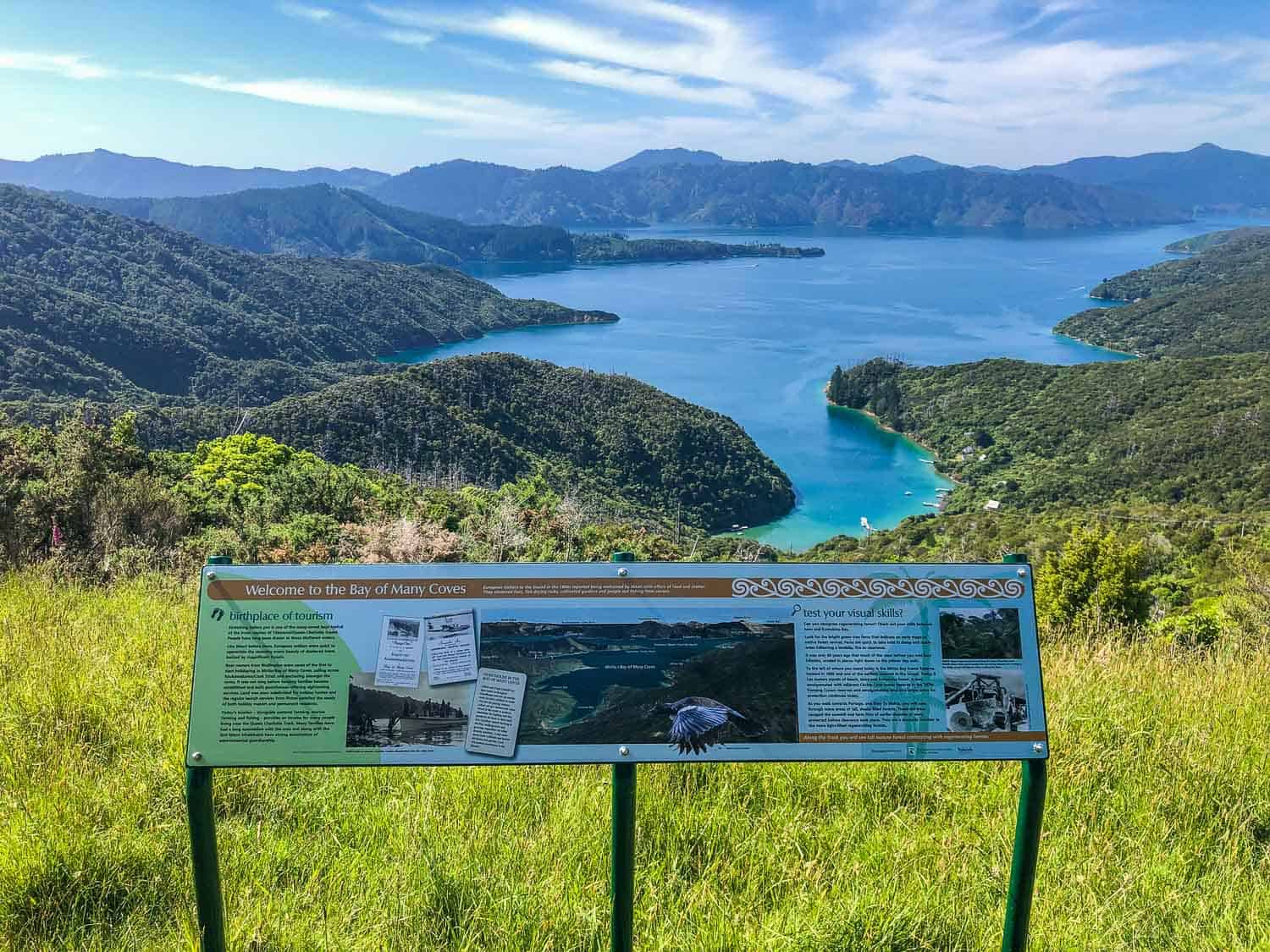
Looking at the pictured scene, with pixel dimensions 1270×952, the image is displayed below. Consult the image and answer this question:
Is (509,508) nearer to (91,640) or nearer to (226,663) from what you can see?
(91,640)

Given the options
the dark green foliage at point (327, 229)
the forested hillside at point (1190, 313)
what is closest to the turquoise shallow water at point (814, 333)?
the forested hillside at point (1190, 313)

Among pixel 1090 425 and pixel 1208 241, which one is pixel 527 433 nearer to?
pixel 1090 425

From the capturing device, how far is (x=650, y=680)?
161 centimetres

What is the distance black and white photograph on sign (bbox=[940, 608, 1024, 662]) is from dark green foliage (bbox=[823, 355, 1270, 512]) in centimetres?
4487

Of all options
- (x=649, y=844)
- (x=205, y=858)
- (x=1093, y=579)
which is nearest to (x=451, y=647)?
(x=205, y=858)

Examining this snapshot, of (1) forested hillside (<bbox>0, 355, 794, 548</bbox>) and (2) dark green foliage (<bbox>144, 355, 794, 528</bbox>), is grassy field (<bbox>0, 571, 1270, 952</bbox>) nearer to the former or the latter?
(1) forested hillside (<bbox>0, 355, 794, 548</bbox>)

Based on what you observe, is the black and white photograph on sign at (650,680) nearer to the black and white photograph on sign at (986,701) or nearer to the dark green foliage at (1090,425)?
the black and white photograph on sign at (986,701)

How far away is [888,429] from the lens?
2744 inches

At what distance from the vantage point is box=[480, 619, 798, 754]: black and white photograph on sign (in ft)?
5.22

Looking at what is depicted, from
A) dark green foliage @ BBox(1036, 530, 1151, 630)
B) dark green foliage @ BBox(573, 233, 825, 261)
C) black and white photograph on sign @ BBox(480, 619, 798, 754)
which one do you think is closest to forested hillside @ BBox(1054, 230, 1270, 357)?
dark green foliage @ BBox(573, 233, 825, 261)

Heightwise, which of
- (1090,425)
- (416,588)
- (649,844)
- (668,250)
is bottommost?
(1090,425)

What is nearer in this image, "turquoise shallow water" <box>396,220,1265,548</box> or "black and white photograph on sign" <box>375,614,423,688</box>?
"black and white photograph on sign" <box>375,614,423,688</box>

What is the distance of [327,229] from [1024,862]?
204 meters

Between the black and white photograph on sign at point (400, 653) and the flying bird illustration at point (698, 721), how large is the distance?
0.50 metres
